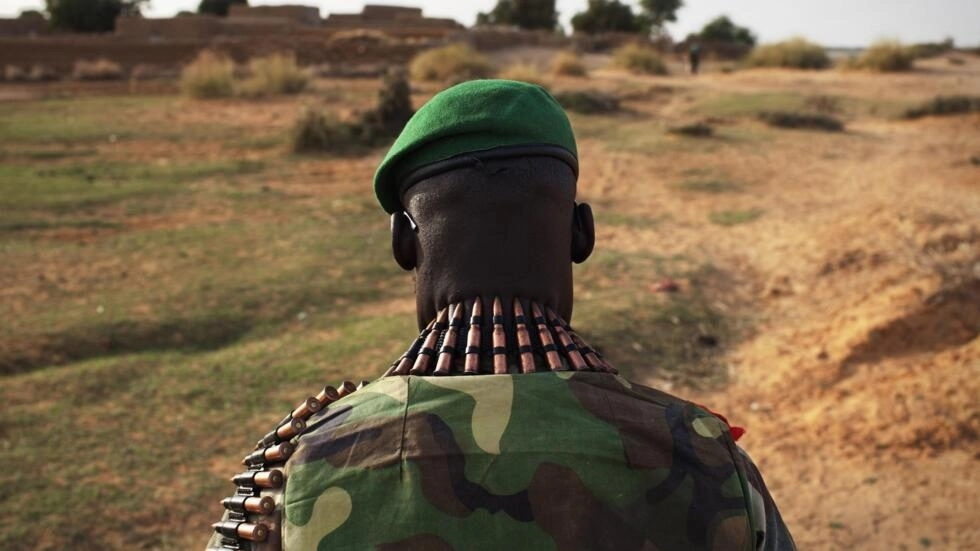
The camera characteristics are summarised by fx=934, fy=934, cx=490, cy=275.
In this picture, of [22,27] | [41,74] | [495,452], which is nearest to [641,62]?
[41,74]

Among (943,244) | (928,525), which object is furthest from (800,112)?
(928,525)

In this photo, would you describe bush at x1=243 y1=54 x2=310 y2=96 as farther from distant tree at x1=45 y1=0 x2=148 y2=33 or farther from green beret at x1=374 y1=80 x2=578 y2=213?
distant tree at x1=45 y1=0 x2=148 y2=33

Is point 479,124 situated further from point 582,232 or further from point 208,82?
point 208,82

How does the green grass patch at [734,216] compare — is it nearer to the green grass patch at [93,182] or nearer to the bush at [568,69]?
the green grass patch at [93,182]

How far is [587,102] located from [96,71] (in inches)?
498

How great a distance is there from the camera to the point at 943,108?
50.3 ft

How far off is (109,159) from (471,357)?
11853mm

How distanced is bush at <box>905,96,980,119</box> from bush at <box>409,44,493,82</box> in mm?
9165

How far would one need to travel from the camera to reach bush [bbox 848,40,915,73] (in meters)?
22.9

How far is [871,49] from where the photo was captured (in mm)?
23594

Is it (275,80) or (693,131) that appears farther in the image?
(275,80)

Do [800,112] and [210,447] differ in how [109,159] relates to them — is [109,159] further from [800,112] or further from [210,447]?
[800,112]

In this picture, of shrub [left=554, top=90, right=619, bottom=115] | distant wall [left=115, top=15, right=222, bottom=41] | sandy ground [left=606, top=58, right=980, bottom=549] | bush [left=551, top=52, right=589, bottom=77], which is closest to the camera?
sandy ground [left=606, top=58, right=980, bottom=549]

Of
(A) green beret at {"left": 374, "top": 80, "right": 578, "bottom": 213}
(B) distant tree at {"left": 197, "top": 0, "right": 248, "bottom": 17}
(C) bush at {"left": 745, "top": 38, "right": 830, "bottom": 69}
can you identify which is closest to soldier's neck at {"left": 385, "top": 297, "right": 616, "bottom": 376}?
(A) green beret at {"left": 374, "top": 80, "right": 578, "bottom": 213}
